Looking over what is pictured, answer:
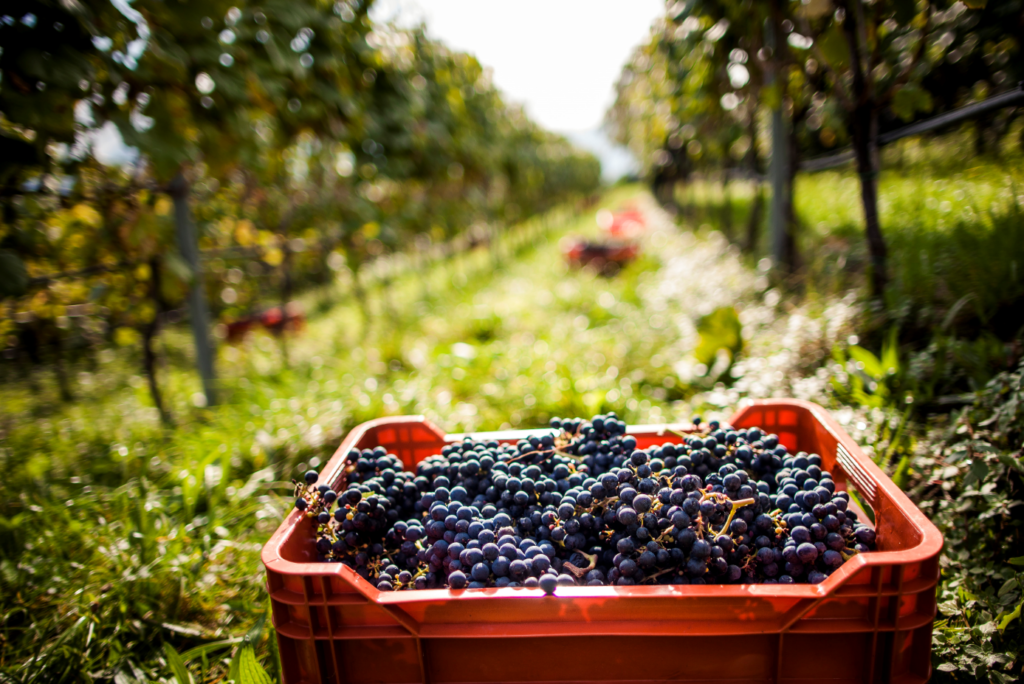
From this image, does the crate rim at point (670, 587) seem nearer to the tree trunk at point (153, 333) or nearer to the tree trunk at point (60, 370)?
the tree trunk at point (153, 333)

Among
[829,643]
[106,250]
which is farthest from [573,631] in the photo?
[106,250]

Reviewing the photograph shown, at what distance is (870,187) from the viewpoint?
2.74 meters

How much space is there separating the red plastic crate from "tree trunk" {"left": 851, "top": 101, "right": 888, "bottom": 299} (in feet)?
6.76

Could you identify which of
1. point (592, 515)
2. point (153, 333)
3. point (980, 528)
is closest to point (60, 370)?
point (153, 333)

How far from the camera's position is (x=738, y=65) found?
436cm

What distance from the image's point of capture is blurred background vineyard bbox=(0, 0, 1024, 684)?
1682mm

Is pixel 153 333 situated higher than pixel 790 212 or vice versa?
pixel 790 212

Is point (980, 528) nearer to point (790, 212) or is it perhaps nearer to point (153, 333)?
point (790, 212)

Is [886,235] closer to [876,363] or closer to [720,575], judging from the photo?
[876,363]

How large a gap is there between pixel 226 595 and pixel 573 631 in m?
1.31

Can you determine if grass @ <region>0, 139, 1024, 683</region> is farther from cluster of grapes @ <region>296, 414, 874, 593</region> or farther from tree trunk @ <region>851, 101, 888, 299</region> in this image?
cluster of grapes @ <region>296, 414, 874, 593</region>

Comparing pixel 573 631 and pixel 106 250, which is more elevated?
pixel 106 250

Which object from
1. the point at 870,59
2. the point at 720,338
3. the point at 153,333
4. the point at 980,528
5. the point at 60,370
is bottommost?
the point at 980,528

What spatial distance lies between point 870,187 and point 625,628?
270 centimetres
